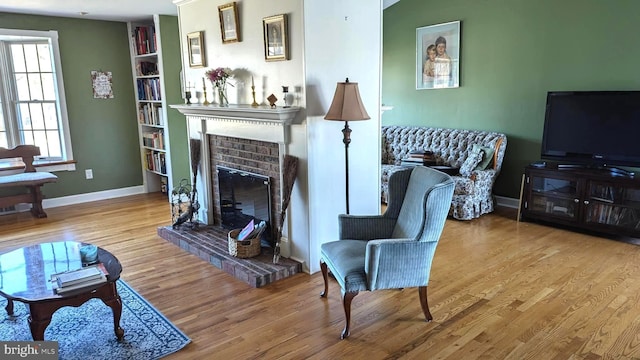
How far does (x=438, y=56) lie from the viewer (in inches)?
225

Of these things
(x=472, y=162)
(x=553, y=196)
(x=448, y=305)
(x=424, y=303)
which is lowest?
(x=448, y=305)

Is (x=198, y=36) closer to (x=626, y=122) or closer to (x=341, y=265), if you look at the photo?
(x=341, y=265)

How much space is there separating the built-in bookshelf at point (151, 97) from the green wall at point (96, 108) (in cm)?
13

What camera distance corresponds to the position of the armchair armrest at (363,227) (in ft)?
10.1

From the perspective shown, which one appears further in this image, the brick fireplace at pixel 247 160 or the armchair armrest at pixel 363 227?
the brick fireplace at pixel 247 160

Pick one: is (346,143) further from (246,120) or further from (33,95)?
(33,95)

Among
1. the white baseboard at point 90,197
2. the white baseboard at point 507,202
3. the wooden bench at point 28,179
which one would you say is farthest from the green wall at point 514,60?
the wooden bench at point 28,179

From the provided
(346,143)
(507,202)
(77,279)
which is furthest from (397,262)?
(507,202)

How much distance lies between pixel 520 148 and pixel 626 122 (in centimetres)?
116

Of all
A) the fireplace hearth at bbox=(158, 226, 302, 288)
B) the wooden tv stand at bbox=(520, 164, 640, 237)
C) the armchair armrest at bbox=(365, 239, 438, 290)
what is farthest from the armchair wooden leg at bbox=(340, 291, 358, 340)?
the wooden tv stand at bbox=(520, 164, 640, 237)

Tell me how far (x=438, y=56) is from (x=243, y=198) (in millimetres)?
3216

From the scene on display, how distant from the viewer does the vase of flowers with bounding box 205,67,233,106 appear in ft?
12.8

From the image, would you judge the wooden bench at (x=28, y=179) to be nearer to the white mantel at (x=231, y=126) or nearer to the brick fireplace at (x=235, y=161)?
the brick fireplace at (x=235, y=161)

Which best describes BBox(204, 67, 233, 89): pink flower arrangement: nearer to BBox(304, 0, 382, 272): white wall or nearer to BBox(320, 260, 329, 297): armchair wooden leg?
BBox(304, 0, 382, 272): white wall
